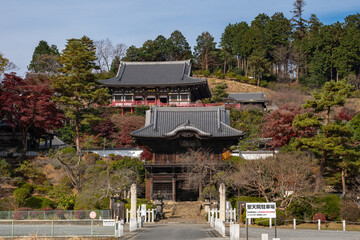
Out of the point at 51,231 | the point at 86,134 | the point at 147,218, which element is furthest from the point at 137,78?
the point at 51,231

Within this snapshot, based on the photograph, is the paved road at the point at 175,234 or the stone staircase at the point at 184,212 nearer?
the paved road at the point at 175,234

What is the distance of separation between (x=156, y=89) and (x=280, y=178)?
31596mm

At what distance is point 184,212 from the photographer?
36.2 m

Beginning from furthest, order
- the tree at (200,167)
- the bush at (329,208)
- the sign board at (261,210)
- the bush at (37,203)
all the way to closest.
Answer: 1. the tree at (200,167)
2. the bush at (37,203)
3. the bush at (329,208)
4. the sign board at (261,210)

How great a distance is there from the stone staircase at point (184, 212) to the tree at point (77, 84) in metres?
12.4

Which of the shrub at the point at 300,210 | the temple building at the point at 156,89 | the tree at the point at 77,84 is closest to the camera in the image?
the shrub at the point at 300,210

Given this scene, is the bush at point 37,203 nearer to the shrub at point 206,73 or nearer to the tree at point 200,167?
the tree at point 200,167

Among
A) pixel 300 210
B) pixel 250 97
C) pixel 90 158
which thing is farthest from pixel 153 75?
pixel 300 210

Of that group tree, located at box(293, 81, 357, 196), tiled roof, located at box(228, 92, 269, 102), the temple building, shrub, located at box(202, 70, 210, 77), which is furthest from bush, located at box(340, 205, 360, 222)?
shrub, located at box(202, 70, 210, 77)

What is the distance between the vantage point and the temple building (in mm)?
58906

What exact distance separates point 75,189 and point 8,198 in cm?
565

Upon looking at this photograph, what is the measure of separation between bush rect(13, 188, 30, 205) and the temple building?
24.5 m

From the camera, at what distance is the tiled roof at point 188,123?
40031mm

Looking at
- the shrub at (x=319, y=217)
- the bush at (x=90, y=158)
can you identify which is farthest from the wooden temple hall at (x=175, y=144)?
the shrub at (x=319, y=217)
